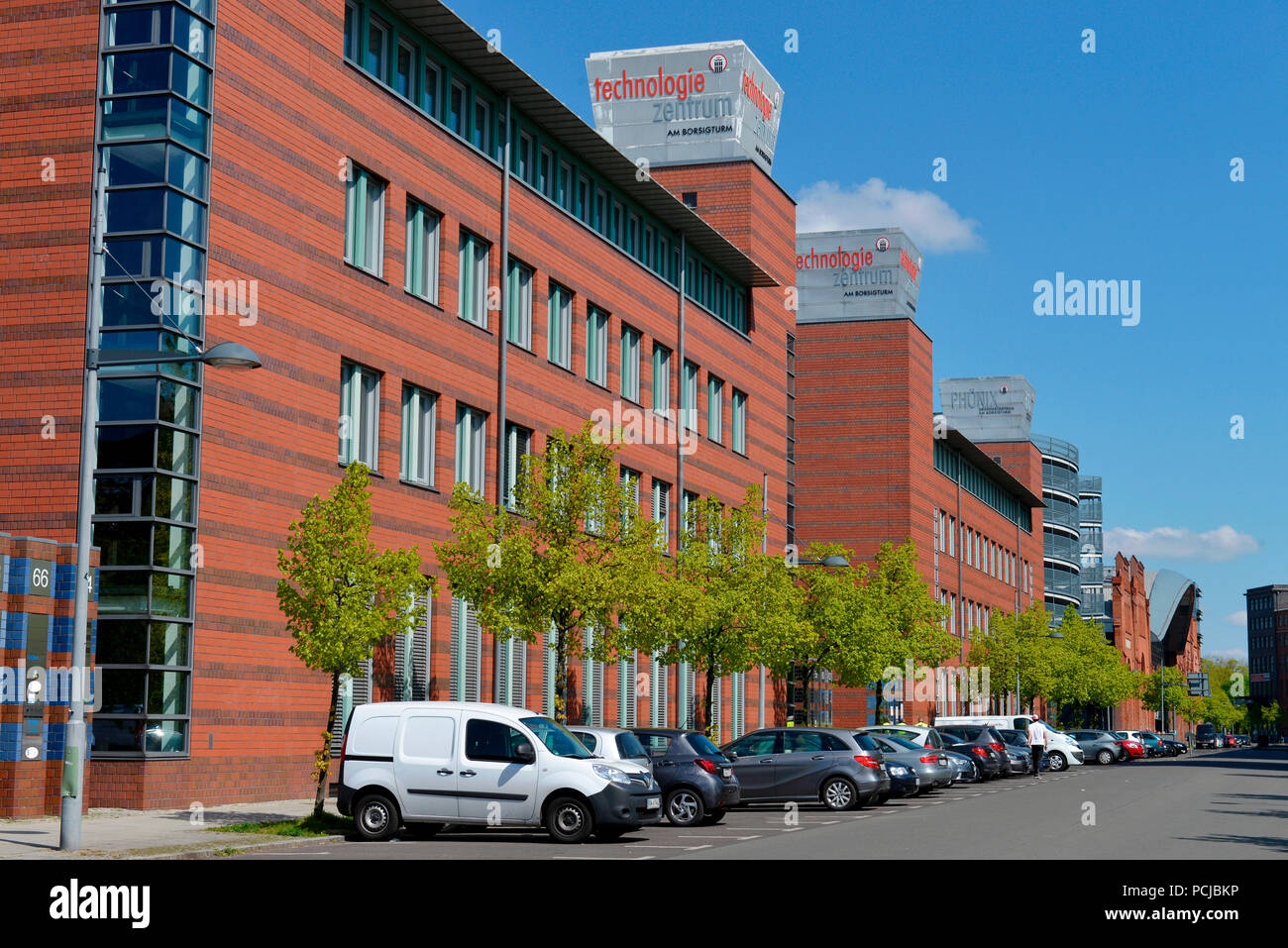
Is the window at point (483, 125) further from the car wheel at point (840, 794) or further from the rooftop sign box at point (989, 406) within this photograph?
the rooftop sign box at point (989, 406)

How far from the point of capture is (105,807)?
24547 mm

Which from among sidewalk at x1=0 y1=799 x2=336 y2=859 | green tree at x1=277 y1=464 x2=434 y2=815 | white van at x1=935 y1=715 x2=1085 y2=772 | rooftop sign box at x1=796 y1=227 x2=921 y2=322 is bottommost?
white van at x1=935 y1=715 x2=1085 y2=772

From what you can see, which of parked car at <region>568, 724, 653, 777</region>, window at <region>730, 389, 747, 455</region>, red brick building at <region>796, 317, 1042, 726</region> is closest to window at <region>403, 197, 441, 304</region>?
parked car at <region>568, 724, 653, 777</region>

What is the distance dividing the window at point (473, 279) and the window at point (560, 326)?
3.88m

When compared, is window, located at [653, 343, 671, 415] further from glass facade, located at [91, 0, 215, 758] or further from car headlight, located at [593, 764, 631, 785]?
car headlight, located at [593, 764, 631, 785]

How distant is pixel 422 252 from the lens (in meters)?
34.7

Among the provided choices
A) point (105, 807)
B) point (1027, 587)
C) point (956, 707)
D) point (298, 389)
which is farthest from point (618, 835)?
point (1027, 587)

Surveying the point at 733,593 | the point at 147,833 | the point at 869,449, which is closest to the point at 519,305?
the point at 733,593

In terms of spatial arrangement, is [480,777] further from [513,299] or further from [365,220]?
[513,299]

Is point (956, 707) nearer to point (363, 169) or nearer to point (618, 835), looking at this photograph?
point (363, 169)

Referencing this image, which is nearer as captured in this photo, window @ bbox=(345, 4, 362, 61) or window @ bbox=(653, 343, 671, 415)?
window @ bbox=(345, 4, 362, 61)

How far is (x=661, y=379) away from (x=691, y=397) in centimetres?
247

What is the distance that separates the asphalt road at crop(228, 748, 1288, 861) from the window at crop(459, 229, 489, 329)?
13010 mm

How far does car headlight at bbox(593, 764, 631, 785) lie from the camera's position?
2091 centimetres
